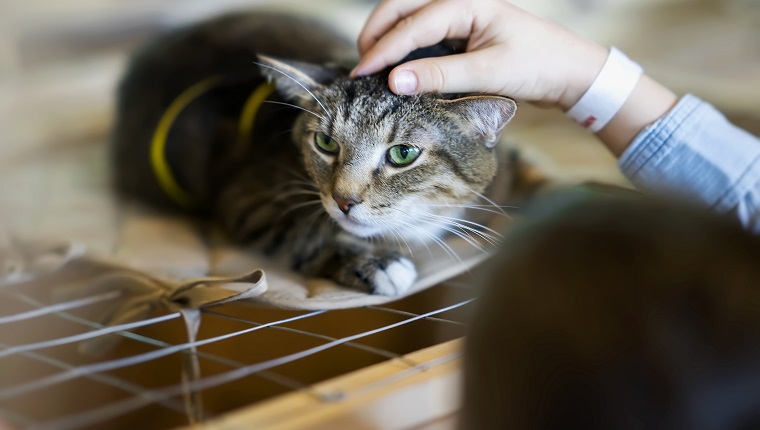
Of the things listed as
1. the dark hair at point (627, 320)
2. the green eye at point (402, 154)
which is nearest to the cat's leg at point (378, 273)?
the green eye at point (402, 154)

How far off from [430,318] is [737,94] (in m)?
1.28

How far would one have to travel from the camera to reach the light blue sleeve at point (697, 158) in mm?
1021

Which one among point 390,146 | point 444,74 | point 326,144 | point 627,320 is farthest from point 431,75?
point 627,320

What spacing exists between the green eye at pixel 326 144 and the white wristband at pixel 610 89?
391 millimetres

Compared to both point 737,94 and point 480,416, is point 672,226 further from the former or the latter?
point 737,94

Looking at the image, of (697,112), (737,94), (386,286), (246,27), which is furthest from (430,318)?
(737,94)

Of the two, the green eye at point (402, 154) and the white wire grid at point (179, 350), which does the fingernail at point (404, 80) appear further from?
the white wire grid at point (179, 350)

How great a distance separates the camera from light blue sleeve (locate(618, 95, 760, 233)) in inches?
40.2

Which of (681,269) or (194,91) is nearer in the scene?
(681,269)

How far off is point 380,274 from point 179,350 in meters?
0.32

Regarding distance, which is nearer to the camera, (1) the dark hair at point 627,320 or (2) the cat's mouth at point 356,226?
(1) the dark hair at point 627,320

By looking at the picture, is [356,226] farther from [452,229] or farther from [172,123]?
[172,123]

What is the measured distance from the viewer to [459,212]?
3.61 ft

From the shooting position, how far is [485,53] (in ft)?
3.02
